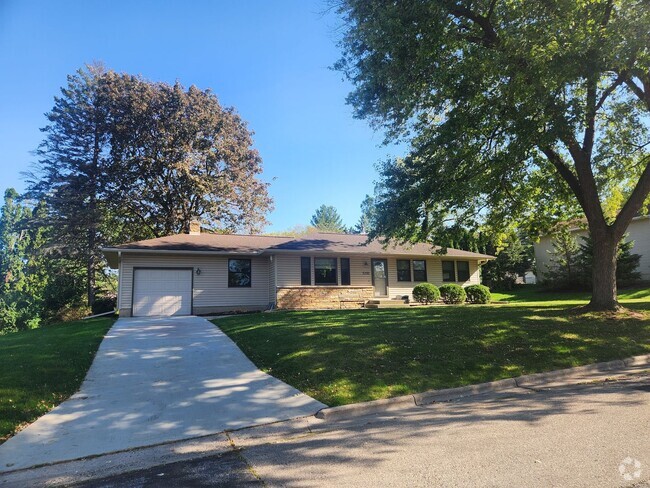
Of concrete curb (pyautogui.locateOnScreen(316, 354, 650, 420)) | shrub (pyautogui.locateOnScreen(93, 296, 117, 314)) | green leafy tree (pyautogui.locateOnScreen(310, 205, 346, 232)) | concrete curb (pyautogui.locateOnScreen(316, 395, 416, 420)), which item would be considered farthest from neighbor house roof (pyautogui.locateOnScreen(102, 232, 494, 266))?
green leafy tree (pyautogui.locateOnScreen(310, 205, 346, 232))

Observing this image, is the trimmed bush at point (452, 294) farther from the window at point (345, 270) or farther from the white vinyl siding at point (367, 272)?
the window at point (345, 270)

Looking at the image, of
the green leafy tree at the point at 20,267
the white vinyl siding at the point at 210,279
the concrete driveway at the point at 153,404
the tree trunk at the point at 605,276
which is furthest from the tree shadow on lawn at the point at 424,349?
the green leafy tree at the point at 20,267

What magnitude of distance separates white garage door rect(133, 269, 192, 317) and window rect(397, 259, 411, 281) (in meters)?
11.0

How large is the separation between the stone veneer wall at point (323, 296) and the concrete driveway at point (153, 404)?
921cm

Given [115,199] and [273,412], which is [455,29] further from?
[115,199]

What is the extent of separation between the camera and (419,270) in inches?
922

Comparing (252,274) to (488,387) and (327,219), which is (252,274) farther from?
(327,219)

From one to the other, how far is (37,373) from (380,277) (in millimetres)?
16972

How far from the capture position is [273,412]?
19.4ft

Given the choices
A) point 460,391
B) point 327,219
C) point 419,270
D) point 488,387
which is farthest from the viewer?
point 327,219

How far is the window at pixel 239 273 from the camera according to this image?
19.9 metres

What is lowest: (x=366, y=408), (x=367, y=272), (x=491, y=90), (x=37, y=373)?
(x=366, y=408)

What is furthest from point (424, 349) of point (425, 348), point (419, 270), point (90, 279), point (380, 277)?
point (90, 279)

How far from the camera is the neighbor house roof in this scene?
18.4 meters
